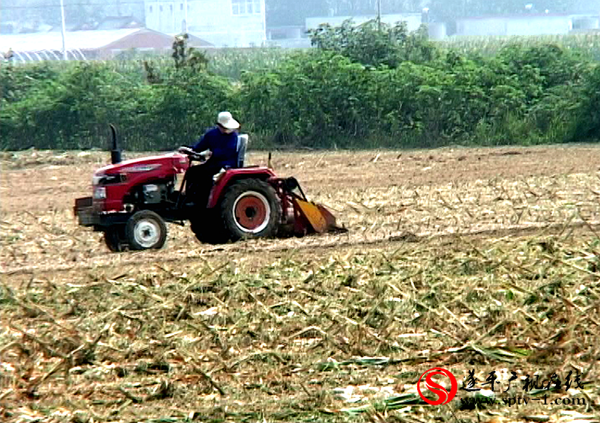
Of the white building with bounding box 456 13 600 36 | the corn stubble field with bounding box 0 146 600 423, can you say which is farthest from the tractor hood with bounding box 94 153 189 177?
the white building with bounding box 456 13 600 36

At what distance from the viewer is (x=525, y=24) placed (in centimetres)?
7694

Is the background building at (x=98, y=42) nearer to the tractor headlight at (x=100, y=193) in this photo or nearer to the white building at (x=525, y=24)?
the white building at (x=525, y=24)

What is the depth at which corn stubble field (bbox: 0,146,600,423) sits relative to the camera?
7941 mm

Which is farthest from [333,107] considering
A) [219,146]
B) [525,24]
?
[525,24]

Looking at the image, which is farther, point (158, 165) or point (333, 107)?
point (333, 107)

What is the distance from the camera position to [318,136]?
27.1 metres

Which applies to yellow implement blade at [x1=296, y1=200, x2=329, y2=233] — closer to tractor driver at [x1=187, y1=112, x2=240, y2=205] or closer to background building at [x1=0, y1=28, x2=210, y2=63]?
tractor driver at [x1=187, y1=112, x2=240, y2=205]

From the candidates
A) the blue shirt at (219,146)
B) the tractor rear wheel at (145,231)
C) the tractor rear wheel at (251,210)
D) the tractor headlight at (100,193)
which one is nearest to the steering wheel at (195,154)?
the blue shirt at (219,146)

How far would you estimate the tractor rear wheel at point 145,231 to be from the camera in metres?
13.3

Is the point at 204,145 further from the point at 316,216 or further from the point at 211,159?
the point at 316,216

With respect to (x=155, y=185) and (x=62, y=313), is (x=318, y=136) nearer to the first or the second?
(x=155, y=185)

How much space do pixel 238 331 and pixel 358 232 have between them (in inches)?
200

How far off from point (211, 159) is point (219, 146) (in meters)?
0.17

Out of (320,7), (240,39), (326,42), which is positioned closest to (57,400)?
(326,42)
